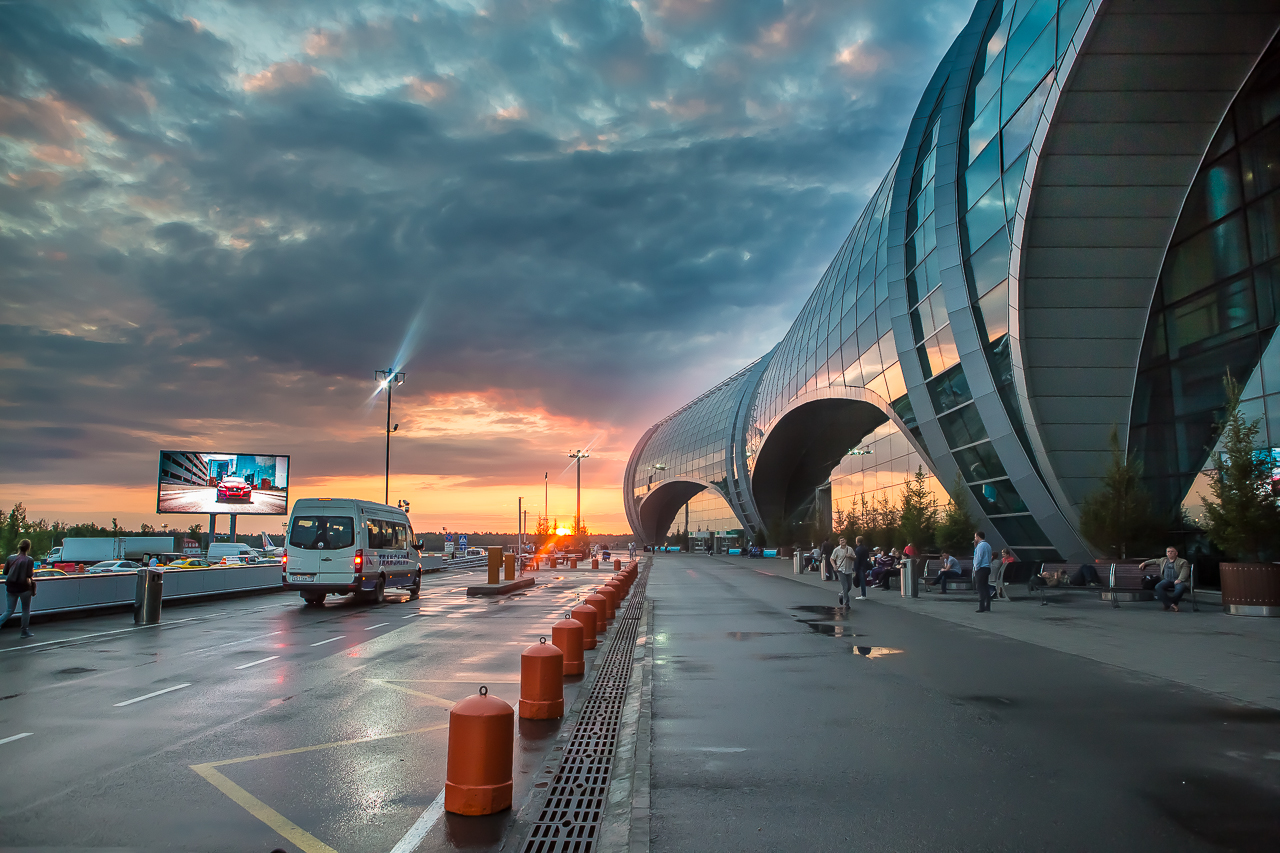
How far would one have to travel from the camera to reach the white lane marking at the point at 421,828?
454cm

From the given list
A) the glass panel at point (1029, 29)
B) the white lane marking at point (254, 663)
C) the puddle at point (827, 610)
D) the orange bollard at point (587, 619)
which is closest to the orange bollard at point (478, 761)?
the orange bollard at point (587, 619)

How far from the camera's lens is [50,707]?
27.1ft

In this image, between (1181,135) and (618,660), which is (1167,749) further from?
(1181,135)

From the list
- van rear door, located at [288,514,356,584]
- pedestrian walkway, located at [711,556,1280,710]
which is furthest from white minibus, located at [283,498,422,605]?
pedestrian walkway, located at [711,556,1280,710]

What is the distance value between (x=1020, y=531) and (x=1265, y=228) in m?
11.3

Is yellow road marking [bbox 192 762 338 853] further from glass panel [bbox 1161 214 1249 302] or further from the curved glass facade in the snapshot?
glass panel [bbox 1161 214 1249 302]

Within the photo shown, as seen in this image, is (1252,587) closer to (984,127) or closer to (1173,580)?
(1173,580)

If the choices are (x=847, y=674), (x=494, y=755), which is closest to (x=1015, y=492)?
(x=847, y=674)

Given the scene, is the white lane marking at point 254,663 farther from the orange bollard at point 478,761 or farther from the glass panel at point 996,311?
the glass panel at point 996,311

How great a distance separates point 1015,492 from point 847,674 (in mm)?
19227

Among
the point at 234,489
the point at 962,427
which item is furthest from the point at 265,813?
the point at 234,489

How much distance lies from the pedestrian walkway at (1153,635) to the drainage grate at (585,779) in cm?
630

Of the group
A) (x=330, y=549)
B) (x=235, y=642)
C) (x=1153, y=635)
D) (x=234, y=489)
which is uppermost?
(x=234, y=489)

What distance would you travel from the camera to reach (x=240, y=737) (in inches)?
277
